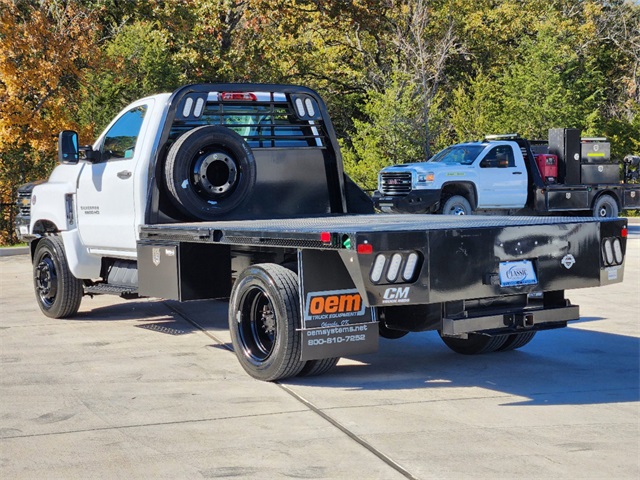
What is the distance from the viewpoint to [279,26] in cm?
3131

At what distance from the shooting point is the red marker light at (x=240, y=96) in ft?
31.0

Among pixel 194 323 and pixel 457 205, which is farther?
pixel 457 205

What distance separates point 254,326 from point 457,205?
47.3 feet

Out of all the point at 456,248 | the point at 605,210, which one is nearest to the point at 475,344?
the point at 456,248

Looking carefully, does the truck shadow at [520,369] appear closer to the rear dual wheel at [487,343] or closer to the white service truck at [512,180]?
the rear dual wheel at [487,343]

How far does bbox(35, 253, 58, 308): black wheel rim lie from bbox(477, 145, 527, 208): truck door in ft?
41.2

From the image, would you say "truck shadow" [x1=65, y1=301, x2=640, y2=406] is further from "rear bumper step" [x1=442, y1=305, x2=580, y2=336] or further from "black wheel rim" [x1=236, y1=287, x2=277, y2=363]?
"rear bumper step" [x1=442, y1=305, x2=580, y2=336]

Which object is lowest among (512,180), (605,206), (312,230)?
(605,206)

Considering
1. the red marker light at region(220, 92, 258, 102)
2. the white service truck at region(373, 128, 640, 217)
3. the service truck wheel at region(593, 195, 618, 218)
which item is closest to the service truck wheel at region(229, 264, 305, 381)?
the red marker light at region(220, 92, 258, 102)

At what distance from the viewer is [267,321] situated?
290 inches

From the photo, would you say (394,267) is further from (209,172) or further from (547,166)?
(547,166)

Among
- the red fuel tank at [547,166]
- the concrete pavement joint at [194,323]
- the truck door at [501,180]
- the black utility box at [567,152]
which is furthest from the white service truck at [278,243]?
the black utility box at [567,152]

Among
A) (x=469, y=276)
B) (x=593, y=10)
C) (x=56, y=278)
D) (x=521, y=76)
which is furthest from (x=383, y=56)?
(x=469, y=276)

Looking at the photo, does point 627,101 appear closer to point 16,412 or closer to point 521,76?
point 521,76
